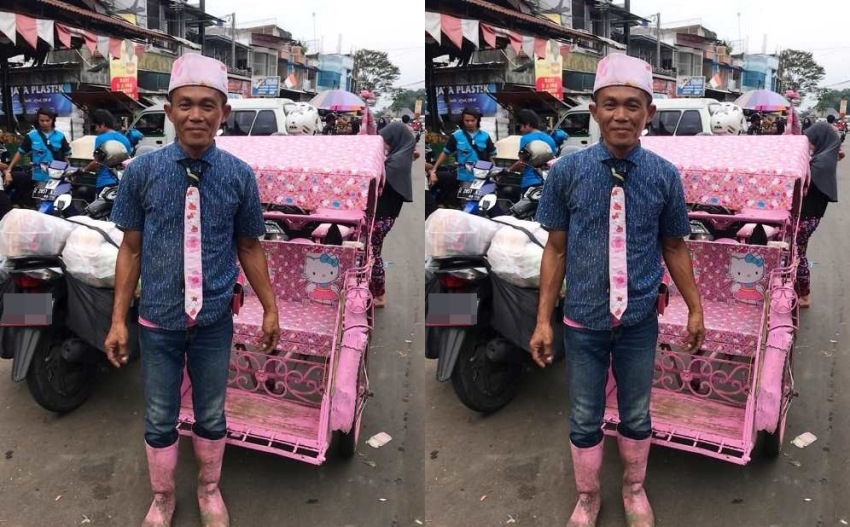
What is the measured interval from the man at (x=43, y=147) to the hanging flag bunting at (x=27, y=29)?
606 millimetres

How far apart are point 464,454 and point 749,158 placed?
2.16m

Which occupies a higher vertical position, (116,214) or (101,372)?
(116,214)

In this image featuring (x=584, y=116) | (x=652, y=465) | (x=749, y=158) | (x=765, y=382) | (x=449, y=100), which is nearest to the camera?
(x=765, y=382)

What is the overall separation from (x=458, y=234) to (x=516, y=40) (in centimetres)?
111

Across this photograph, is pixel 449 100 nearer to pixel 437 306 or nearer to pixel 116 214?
pixel 437 306

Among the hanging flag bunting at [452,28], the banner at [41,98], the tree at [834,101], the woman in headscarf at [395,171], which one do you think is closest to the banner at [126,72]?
the banner at [41,98]

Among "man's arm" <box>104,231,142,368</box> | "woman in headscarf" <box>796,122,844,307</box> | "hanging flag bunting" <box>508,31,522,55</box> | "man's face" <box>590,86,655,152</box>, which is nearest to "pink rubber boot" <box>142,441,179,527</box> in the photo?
"man's arm" <box>104,231,142,368</box>

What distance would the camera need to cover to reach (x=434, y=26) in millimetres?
3234

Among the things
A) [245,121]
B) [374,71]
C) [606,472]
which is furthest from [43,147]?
[606,472]

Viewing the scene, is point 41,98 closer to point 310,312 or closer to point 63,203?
point 63,203

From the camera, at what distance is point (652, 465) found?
116 inches

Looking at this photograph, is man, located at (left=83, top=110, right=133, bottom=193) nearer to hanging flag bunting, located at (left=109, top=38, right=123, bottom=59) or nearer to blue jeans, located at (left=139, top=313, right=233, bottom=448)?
hanging flag bunting, located at (left=109, top=38, right=123, bottom=59)

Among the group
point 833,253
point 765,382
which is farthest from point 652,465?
point 833,253

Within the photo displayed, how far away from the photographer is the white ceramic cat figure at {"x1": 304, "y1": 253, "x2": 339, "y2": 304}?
3.59 m
